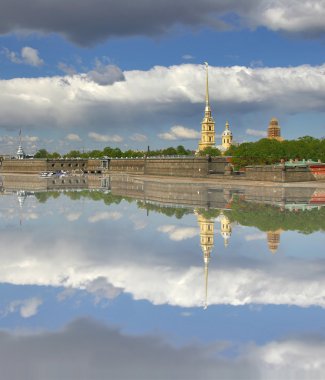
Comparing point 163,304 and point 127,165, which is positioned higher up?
point 127,165

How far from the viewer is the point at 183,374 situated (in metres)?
11.2

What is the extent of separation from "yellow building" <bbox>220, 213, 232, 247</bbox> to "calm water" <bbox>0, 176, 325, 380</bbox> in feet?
0.88

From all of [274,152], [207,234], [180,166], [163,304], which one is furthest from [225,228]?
[180,166]

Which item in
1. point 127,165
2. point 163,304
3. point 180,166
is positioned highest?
point 127,165

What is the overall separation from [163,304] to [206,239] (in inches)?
486

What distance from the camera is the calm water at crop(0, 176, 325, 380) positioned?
11734 mm

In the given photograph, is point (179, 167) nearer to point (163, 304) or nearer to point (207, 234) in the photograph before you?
point (207, 234)

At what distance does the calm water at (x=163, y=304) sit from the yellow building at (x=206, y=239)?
10 cm

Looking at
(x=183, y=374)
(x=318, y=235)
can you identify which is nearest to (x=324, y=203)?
(x=318, y=235)

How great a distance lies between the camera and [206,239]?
93.0 ft

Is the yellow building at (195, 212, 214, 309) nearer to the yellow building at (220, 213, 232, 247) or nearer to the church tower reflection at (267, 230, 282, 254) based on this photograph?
the yellow building at (220, 213, 232, 247)

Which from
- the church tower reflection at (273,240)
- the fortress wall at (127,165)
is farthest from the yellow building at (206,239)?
the fortress wall at (127,165)

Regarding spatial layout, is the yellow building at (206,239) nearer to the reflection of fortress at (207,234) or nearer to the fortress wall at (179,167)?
the reflection of fortress at (207,234)

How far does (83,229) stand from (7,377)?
22.9m
